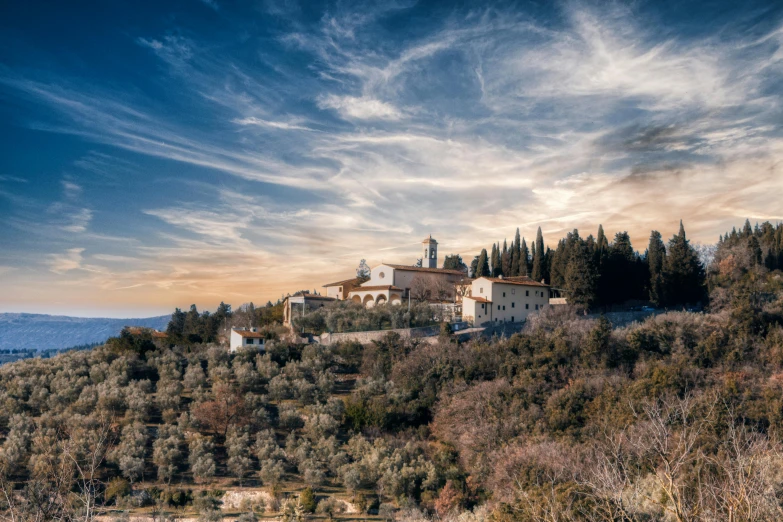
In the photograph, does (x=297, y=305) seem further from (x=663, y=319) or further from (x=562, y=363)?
(x=663, y=319)

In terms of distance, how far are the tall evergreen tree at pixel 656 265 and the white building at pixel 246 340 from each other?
30.1 metres

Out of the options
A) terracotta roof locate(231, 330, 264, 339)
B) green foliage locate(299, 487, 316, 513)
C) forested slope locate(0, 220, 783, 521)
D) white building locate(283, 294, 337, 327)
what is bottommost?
green foliage locate(299, 487, 316, 513)

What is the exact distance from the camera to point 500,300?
44.8 meters

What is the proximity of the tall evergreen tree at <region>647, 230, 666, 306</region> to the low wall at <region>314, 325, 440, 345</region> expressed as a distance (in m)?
17.5

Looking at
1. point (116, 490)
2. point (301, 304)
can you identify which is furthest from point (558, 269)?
point (116, 490)

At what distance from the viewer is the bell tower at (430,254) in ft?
198

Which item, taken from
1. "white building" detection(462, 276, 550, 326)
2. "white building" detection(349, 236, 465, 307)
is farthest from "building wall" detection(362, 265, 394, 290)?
"white building" detection(462, 276, 550, 326)

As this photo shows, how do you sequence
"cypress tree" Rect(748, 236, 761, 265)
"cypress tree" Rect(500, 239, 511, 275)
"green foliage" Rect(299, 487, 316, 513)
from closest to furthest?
"green foliage" Rect(299, 487, 316, 513) < "cypress tree" Rect(748, 236, 761, 265) < "cypress tree" Rect(500, 239, 511, 275)

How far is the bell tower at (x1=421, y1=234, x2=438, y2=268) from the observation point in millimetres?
60312

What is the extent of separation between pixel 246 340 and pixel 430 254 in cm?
2440

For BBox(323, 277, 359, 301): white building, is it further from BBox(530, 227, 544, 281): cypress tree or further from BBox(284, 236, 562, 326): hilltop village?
BBox(530, 227, 544, 281): cypress tree

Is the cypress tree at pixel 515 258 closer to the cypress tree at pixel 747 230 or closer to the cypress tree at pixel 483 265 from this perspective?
the cypress tree at pixel 483 265

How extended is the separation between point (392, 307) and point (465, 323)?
586cm

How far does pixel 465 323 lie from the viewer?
43125 mm
